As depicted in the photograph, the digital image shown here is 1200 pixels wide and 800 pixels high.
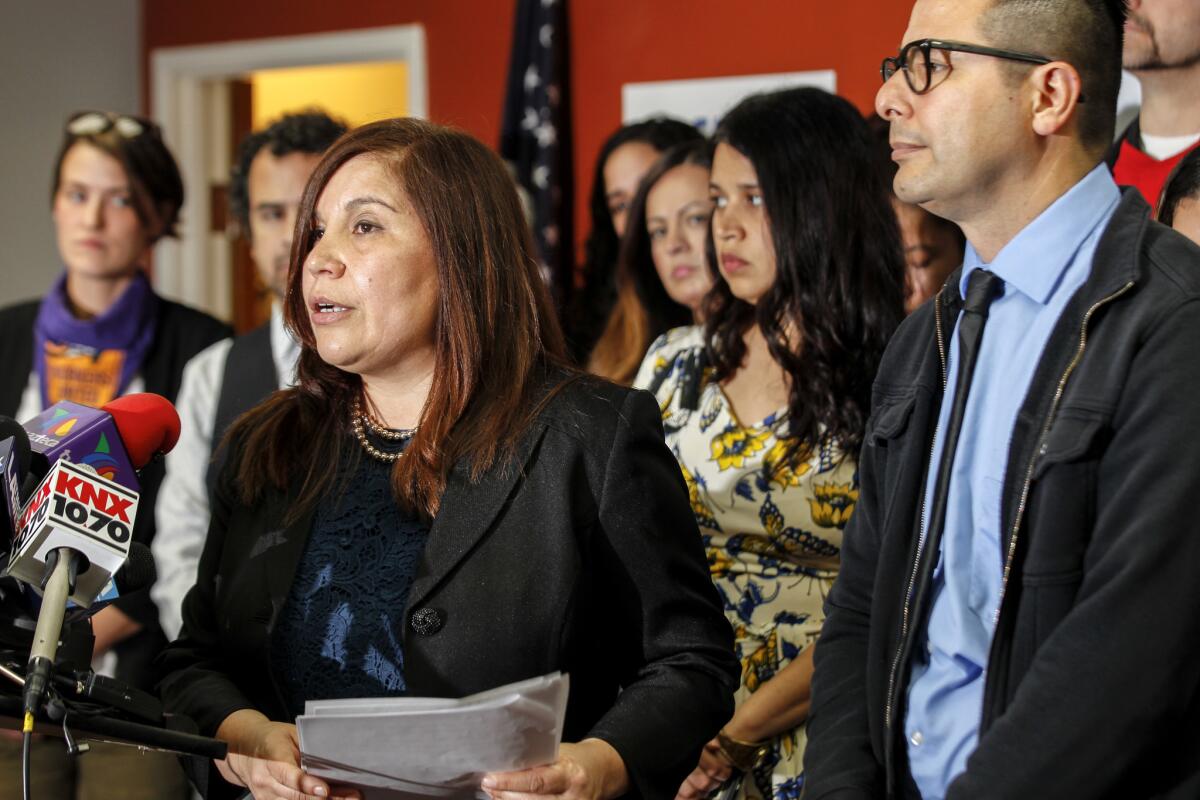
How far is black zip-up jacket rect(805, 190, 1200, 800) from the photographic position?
1345 millimetres

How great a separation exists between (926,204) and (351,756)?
3.02 feet

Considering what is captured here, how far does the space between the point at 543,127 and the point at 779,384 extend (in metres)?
2.62

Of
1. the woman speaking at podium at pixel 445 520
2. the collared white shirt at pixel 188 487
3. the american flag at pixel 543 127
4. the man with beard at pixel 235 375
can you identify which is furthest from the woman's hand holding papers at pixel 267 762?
the american flag at pixel 543 127

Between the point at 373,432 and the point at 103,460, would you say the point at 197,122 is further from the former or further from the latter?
the point at 103,460

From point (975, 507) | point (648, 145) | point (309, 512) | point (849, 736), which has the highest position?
point (648, 145)

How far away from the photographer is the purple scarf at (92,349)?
10.9 feet

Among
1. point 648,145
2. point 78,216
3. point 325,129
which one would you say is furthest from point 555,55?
point 78,216

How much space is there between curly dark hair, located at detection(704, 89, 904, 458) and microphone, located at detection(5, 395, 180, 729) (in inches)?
49.5

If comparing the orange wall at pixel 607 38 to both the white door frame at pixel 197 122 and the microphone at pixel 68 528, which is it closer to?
the white door frame at pixel 197 122

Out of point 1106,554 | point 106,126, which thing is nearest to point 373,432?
point 1106,554

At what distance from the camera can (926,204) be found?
163 cm

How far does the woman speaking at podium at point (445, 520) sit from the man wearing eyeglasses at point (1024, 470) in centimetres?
24

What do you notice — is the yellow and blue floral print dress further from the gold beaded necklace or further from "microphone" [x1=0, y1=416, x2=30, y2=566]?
"microphone" [x1=0, y1=416, x2=30, y2=566]

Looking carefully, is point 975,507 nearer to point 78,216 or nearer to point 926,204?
point 926,204
